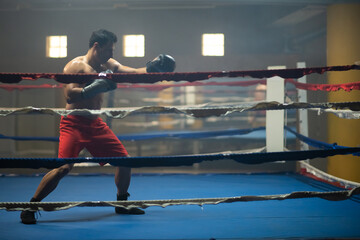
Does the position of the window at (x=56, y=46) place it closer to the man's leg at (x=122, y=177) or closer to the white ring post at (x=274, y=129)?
the white ring post at (x=274, y=129)

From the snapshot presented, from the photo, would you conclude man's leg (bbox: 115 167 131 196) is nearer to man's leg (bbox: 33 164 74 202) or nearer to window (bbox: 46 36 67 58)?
man's leg (bbox: 33 164 74 202)

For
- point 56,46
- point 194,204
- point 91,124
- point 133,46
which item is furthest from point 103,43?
point 56,46

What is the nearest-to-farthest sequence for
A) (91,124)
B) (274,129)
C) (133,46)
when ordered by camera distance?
(91,124), (274,129), (133,46)

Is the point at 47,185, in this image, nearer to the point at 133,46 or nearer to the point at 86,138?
the point at 86,138

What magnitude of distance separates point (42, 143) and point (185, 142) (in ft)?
6.96

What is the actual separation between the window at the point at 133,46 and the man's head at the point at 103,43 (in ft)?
8.40

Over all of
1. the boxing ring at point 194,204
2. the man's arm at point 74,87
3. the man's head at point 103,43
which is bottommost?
the boxing ring at point 194,204

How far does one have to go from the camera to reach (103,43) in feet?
8.55

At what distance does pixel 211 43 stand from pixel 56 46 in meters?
1.97

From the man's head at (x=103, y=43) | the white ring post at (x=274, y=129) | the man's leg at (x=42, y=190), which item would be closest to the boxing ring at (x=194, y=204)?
the man's leg at (x=42, y=190)

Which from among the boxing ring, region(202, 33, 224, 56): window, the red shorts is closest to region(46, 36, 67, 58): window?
region(202, 33, 224, 56): window

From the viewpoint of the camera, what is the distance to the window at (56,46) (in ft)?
17.4

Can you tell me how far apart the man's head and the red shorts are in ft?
1.36

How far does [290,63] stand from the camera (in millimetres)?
4836
